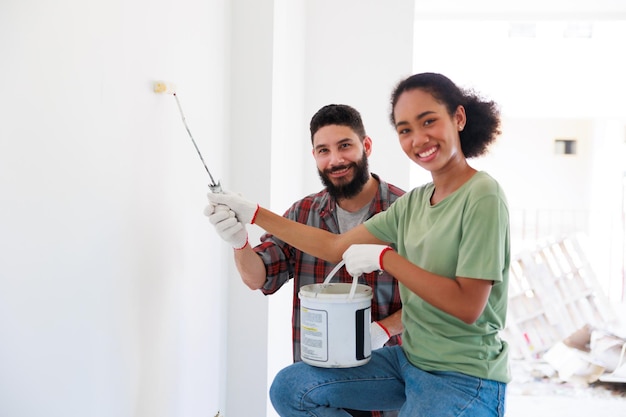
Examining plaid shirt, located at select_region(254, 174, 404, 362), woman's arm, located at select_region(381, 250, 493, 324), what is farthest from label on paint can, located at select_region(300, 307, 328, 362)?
plaid shirt, located at select_region(254, 174, 404, 362)

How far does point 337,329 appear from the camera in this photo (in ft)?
4.60

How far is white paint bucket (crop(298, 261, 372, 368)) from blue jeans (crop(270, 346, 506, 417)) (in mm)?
39

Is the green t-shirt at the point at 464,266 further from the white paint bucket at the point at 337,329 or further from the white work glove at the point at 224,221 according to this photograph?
the white work glove at the point at 224,221

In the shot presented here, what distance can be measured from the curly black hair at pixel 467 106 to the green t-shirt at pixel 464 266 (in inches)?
6.7

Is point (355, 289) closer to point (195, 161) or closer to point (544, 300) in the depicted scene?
point (195, 161)

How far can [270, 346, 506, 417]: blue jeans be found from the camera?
131 centimetres

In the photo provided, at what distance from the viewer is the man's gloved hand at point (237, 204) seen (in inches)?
62.5

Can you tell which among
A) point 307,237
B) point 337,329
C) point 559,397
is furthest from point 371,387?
point 559,397

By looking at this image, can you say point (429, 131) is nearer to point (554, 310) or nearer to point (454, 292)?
point (454, 292)

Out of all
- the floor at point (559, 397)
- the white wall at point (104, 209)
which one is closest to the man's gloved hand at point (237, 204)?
the white wall at point (104, 209)

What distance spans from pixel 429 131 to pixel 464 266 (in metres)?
0.34

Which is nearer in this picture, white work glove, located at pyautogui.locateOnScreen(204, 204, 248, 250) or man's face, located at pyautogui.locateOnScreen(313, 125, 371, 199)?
white work glove, located at pyautogui.locateOnScreen(204, 204, 248, 250)

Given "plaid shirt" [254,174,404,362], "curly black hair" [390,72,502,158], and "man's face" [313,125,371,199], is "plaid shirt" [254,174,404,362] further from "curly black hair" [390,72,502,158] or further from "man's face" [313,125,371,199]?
"curly black hair" [390,72,502,158]

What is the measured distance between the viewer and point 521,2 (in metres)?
3.88
